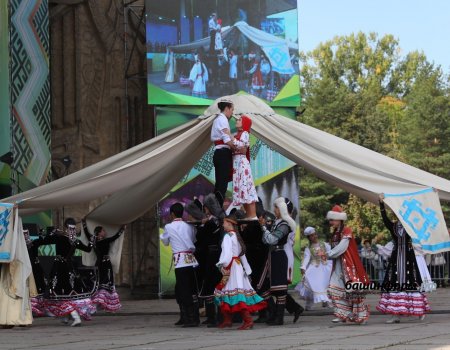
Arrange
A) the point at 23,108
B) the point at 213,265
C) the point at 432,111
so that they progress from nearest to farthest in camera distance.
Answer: the point at 213,265 < the point at 23,108 < the point at 432,111

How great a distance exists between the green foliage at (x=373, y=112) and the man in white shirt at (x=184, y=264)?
32.4 m

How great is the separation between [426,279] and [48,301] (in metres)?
5.38

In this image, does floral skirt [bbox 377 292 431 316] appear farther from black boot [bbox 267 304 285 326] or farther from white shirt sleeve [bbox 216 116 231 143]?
white shirt sleeve [bbox 216 116 231 143]

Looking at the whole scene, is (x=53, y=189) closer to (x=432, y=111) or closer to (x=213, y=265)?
(x=213, y=265)

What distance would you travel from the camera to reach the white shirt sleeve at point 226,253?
13297mm

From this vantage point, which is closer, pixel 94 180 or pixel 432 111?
pixel 94 180

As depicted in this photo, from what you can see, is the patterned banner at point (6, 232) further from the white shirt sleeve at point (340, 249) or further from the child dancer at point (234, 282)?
the white shirt sleeve at point (340, 249)

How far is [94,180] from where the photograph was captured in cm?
1471

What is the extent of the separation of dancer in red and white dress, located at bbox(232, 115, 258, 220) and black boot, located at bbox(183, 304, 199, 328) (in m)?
1.48

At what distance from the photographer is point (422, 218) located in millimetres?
13961

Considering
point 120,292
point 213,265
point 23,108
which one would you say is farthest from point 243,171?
point 120,292

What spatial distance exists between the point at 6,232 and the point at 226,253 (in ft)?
10.8

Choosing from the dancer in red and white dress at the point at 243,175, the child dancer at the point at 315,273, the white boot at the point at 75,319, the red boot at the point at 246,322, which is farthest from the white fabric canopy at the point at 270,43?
the red boot at the point at 246,322

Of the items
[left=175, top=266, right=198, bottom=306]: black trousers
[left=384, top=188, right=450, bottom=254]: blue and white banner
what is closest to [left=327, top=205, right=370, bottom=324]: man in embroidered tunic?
[left=384, top=188, right=450, bottom=254]: blue and white banner
